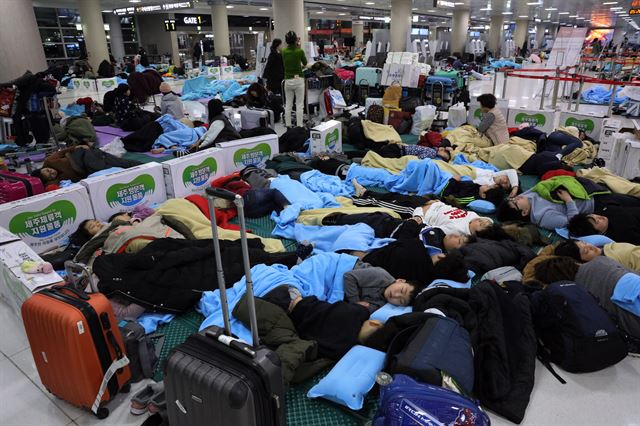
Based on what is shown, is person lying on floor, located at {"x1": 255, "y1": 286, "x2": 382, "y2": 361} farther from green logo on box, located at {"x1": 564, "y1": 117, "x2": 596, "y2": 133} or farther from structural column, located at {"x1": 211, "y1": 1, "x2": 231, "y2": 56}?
structural column, located at {"x1": 211, "y1": 1, "x2": 231, "y2": 56}

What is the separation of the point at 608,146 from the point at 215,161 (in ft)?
17.8

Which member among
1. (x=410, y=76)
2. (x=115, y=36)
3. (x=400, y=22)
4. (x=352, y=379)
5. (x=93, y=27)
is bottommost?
(x=352, y=379)

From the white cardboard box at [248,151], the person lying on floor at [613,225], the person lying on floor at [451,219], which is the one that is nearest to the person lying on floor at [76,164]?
the white cardboard box at [248,151]

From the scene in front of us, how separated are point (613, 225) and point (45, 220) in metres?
5.10

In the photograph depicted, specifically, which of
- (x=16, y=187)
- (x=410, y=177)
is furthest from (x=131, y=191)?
(x=410, y=177)

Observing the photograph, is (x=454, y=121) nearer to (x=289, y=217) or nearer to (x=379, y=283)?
(x=289, y=217)

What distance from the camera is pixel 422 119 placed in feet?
27.3

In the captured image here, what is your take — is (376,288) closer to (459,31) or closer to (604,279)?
(604,279)

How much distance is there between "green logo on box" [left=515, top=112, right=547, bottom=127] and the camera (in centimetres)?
764

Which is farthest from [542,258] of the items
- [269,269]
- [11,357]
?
[11,357]

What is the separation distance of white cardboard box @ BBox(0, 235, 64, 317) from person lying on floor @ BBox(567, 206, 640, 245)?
4.16 m

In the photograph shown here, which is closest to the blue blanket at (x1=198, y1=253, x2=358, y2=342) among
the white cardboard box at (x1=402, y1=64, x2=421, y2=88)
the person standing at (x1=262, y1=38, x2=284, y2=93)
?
the person standing at (x1=262, y1=38, x2=284, y2=93)

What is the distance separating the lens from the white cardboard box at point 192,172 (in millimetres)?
4906

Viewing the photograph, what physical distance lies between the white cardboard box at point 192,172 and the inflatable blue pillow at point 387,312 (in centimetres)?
305
